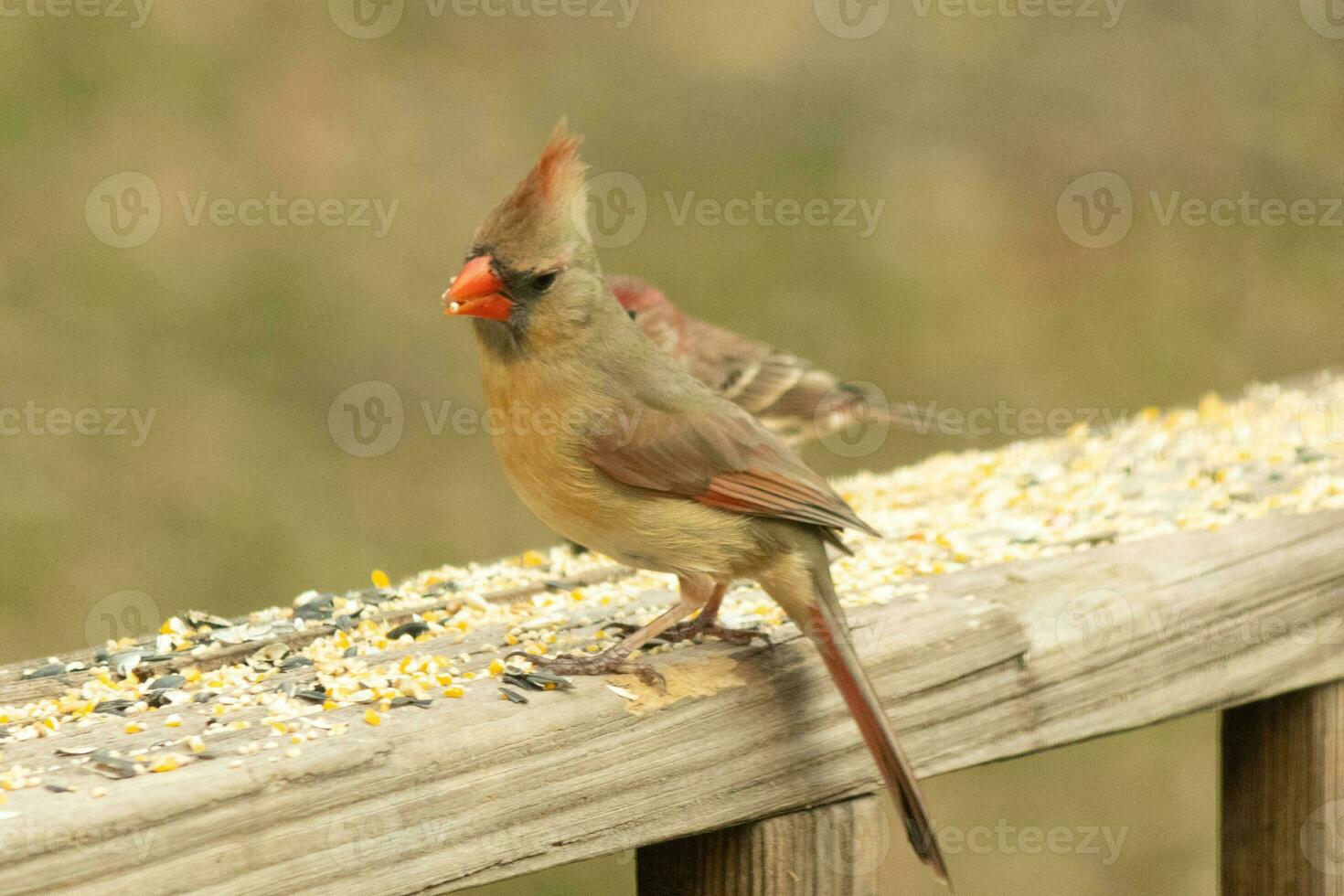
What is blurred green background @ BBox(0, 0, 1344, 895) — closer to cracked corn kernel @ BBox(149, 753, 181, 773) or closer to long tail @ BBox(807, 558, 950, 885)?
long tail @ BBox(807, 558, 950, 885)

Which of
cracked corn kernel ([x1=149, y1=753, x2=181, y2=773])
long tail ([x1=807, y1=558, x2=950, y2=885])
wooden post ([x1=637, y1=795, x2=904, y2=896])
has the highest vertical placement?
long tail ([x1=807, y1=558, x2=950, y2=885])

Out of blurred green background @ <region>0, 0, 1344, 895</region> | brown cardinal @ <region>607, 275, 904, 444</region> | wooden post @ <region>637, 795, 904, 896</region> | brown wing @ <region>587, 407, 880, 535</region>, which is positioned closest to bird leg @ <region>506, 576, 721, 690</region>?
brown wing @ <region>587, 407, 880, 535</region>

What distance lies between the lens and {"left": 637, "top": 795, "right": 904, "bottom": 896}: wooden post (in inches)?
89.5

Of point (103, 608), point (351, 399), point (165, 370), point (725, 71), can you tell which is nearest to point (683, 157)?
point (725, 71)

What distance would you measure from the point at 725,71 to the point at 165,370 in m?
2.83

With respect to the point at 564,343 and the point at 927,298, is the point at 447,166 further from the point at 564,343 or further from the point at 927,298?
the point at 564,343

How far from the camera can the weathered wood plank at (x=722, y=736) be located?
1732 millimetres

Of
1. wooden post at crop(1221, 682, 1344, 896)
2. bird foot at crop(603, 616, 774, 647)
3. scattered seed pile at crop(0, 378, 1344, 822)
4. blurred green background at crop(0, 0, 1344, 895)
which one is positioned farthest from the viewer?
blurred green background at crop(0, 0, 1344, 895)

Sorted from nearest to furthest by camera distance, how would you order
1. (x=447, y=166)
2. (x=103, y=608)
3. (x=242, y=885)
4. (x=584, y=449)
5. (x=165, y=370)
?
(x=242, y=885)
(x=584, y=449)
(x=103, y=608)
(x=165, y=370)
(x=447, y=166)

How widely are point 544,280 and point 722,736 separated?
0.84 meters

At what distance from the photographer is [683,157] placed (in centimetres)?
722

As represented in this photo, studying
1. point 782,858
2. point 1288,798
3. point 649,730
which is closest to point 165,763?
point 649,730

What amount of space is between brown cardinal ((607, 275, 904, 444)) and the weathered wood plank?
226 centimetres

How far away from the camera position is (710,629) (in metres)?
2.52
